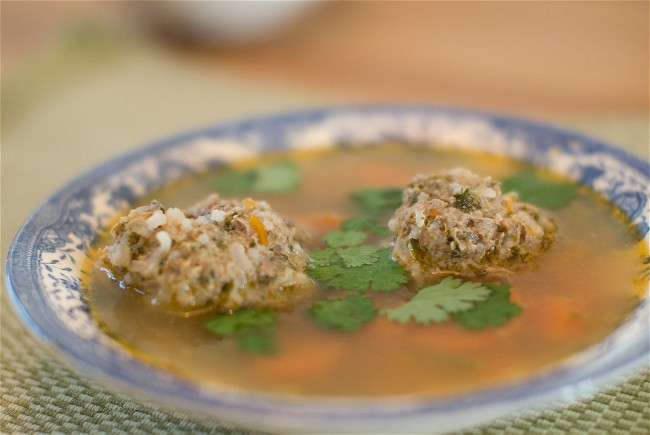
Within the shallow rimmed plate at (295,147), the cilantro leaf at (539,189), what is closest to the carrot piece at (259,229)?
the shallow rimmed plate at (295,147)

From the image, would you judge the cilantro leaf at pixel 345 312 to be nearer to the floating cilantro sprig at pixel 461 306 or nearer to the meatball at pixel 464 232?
the floating cilantro sprig at pixel 461 306

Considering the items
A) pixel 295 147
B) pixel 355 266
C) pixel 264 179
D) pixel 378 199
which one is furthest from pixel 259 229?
pixel 295 147

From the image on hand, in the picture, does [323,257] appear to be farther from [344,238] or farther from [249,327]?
[249,327]

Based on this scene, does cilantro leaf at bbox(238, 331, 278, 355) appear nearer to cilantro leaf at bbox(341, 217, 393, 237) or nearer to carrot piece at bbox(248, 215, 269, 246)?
carrot piece at bbox(248, 215, 269, 246)

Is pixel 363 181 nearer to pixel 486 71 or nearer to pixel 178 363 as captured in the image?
pixel 178 363

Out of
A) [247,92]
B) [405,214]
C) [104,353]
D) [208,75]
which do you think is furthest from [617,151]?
[208,75]

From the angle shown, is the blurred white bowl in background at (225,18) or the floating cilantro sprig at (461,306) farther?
the blurred white bowl in background at (225,18)
